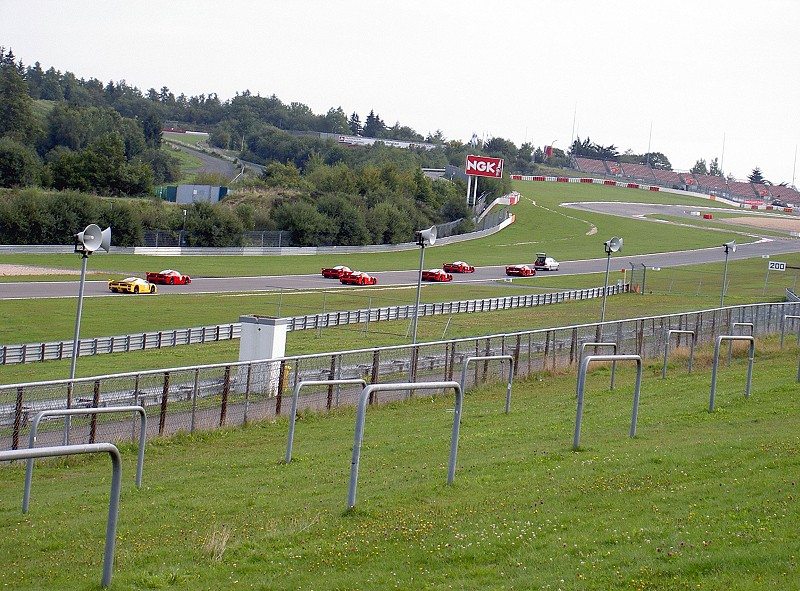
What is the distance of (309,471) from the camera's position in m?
13.1

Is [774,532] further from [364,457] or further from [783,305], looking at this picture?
[783,305]

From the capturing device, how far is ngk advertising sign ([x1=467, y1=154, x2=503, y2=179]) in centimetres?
12375

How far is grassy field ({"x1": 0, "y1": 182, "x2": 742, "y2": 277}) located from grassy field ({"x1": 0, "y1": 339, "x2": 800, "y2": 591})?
174 ft

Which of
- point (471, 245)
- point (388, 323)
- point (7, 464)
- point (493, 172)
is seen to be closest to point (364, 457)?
point (7, 464)

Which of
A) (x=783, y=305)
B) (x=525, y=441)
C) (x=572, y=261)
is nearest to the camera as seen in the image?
(x=525, y=441)

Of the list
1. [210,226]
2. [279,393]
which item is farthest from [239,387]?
[210,226]

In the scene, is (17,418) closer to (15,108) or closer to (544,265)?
(544,265)

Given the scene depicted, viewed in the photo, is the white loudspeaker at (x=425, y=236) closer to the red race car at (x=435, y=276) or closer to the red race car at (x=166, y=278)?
the red race car at (x=166, y=278)

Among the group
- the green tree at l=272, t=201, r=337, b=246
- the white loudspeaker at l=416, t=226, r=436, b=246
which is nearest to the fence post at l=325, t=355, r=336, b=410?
the white loudspeaker at l=416, t=226, r=436, b=246

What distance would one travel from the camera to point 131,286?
2163 inches

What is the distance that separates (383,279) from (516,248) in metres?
31.3

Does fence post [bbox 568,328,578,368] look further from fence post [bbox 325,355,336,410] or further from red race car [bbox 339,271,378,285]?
red race car [bbox 339,271,378,285]

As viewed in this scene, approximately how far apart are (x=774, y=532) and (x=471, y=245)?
9293 centimetres

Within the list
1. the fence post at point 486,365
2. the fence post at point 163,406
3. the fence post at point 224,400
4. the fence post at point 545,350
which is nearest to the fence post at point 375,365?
the fence post at point 486,365
